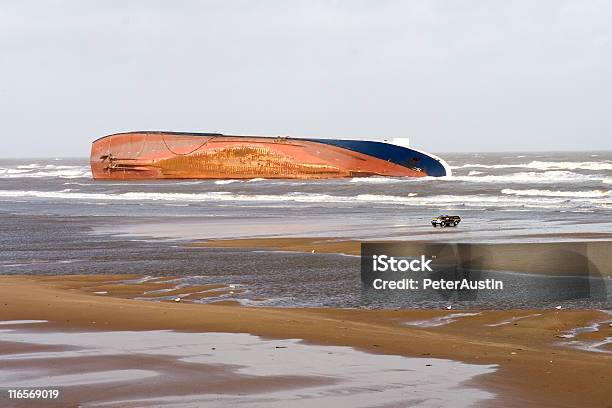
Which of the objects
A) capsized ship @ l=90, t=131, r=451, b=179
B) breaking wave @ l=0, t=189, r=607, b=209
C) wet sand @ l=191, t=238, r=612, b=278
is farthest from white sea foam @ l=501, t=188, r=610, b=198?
wet sand @ l=191, t=238, r=612, b=278

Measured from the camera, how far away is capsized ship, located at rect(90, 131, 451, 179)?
A: 6575 centimetres

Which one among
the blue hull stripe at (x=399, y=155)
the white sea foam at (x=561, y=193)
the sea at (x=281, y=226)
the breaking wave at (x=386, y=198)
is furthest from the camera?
the blue hull stripe at (x=399, y=155)

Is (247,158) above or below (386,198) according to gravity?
above

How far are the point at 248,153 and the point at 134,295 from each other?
186 feet

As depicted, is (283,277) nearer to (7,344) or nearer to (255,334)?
(255,334)

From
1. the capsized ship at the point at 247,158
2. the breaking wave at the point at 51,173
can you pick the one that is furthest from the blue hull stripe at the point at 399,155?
the breaking wave at the point at 51,173

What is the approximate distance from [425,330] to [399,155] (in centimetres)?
5594

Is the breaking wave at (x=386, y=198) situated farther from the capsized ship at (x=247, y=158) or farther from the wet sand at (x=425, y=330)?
the wet sand at (x=425, y=330)

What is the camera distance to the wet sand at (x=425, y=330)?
705 centimetres

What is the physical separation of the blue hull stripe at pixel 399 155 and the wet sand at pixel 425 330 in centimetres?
5278

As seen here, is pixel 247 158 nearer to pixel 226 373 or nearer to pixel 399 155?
pixel 399 155

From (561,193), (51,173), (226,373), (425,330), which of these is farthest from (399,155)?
(226,373)

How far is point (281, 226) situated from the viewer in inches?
1054
